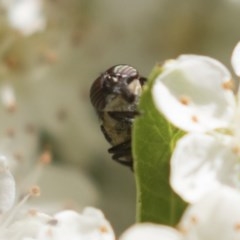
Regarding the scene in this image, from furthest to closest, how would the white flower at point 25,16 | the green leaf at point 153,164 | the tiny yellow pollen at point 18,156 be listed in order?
the white flower at point 25,16, the tiny yellow pollen at point 18,156, the green leaf at point 153,164

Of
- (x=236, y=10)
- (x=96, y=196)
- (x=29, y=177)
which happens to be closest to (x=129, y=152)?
(x=29, y=177)

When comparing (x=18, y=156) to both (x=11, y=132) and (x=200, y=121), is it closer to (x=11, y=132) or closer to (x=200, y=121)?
(x=11, y=132)

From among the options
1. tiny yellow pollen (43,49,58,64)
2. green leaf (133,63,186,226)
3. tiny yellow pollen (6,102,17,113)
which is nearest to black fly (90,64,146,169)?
green leaf (133,63,186,226)

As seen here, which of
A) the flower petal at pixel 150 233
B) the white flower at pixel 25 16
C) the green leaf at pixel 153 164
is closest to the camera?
the flower petal at pixel 150 233

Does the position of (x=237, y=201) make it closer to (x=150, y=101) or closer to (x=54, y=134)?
(x=150, y=101)

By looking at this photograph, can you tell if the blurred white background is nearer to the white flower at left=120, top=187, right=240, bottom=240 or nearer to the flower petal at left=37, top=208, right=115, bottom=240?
the flower petal at left=37, top=208, right=115, bottom=240

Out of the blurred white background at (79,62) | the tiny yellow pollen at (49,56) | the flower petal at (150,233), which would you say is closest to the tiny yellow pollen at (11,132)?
the blurred white background at (79,62)

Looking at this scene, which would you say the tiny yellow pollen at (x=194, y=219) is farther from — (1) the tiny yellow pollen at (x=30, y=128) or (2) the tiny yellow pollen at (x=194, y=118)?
(1) the tiny yellow pollen at (x=30, y=128)
